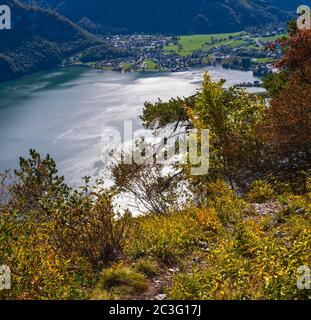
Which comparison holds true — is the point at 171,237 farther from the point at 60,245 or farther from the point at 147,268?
the point at 60,245

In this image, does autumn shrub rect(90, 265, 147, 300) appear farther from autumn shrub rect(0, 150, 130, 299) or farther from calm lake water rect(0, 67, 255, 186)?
calm lake water rect(0, 67, 255, 186)

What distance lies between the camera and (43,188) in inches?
714

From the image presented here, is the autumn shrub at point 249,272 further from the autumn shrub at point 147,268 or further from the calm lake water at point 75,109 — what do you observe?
the calm lake water at point 75,109

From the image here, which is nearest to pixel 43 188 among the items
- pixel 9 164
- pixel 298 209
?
pixel 298 209

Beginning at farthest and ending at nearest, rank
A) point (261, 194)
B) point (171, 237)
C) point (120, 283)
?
point (261, 194)
point (171, 237)
point (120, 283)

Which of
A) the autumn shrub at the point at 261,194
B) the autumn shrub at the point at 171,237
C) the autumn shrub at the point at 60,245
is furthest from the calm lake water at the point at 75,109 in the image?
the autumn shrub at the point at 60,245

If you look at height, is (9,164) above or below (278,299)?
below

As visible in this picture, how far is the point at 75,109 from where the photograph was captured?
10250cm

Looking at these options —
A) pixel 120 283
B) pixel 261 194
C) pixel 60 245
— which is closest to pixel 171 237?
pixel 120 283

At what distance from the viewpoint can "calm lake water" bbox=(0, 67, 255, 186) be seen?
234 feet

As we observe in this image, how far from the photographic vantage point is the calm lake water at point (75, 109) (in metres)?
71.2
